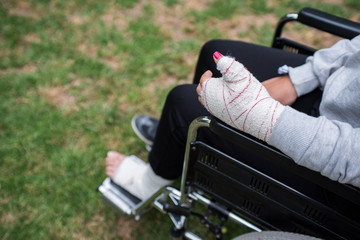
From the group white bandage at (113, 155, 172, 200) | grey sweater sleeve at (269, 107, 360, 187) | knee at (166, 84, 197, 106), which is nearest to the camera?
grey sweater sleeve at (269, 107, 360, 187)

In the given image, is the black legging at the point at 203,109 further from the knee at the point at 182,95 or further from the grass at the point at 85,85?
the grass at the point at 85,85

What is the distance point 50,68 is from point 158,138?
4.35 feet

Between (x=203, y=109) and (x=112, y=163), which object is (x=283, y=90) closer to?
(x=203, y=109)

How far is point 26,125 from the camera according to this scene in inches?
74.3

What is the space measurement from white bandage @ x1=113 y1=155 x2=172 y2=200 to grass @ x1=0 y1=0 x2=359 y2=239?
0.66ft

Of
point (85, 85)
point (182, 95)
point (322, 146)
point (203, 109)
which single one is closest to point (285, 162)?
point (322, 146)

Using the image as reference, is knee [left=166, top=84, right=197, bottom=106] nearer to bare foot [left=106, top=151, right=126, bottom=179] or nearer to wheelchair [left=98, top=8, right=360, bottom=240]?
wheelchair [left=98, top=8, right=360, bottom=240]

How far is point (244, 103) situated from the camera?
2.59 feet

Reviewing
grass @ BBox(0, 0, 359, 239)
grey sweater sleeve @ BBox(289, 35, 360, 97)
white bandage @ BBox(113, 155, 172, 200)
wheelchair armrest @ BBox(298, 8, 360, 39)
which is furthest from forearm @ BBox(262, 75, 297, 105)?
grass @ BBox(0, 0, 359, 239)

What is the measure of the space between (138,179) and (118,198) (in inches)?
5.8

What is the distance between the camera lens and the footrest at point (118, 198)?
1479 millimetres

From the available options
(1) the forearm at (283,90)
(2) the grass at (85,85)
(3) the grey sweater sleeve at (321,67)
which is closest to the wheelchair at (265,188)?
(3) the grey sweater sleeve at (321,67)

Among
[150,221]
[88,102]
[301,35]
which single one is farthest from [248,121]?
[301,35]

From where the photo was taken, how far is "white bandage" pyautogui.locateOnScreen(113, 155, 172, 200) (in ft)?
4.54
